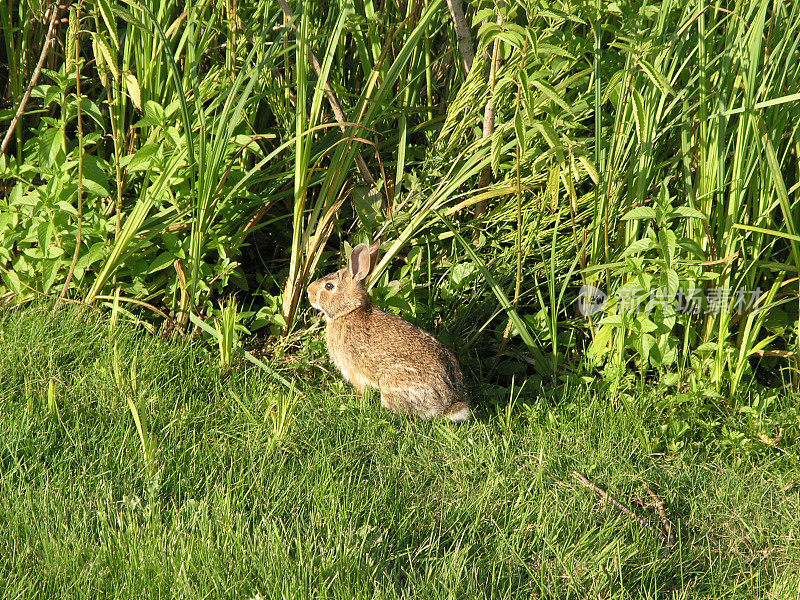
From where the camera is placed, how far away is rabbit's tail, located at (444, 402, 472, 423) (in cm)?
373

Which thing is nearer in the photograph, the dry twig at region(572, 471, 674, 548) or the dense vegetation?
the dense vegetation

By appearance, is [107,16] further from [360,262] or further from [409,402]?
[409,402]

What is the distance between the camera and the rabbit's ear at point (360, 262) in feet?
13.4

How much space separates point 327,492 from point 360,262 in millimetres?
1375

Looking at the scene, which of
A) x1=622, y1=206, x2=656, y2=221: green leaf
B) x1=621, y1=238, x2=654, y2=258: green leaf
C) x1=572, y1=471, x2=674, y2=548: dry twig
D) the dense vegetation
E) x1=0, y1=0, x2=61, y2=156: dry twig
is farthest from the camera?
x1=0, y1=0, x2=61, y2=156: dry twig

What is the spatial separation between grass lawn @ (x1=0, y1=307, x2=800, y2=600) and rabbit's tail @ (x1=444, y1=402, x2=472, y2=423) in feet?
0.18

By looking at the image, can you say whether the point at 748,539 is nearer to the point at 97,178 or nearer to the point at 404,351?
the point at 404,351

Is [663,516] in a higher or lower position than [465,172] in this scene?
lower

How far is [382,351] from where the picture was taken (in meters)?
3.87

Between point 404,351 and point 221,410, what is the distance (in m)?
0.87

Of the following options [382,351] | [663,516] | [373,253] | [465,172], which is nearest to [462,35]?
[465,172]

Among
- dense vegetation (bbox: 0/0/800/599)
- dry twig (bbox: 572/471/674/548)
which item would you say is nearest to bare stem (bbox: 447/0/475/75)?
dense vegetation (bbox: 0/0/800/599)

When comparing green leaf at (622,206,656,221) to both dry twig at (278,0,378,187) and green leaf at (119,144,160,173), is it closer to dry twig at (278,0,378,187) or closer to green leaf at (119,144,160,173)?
dry twig at (278,0,378,187)

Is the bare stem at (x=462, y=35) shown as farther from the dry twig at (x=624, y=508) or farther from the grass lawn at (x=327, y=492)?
the dry twig at (x=624, y=508)
